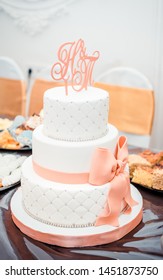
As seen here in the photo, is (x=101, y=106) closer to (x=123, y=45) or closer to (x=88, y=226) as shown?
(x=88, y=226)

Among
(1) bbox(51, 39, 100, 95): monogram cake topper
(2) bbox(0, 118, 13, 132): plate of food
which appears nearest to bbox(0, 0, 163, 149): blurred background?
(2) bbox(0, 118, 13, 132): plate of food

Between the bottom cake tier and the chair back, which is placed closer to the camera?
the bottom cake tier

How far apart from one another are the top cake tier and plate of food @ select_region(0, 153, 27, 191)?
37 centimetres

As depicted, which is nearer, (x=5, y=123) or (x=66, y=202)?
(x=66, y=202)

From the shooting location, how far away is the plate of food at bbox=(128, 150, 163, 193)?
5.45ft

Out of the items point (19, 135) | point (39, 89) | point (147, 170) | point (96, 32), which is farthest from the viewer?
point (96, 32)

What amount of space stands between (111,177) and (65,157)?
19 cm

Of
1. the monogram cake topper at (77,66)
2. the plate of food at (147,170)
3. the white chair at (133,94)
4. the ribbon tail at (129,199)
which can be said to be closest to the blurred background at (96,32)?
the white chair at (133,94)

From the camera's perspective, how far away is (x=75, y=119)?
4.53ft

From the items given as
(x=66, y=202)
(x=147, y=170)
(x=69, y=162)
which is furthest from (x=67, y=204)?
(x=147, y=170)

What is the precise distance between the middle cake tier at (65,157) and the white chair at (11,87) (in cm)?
170

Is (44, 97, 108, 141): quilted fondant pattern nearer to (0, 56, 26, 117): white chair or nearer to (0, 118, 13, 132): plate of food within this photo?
(0, 118, 13, 132): plate of food

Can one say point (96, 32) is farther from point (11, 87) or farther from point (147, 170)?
point (147, 170)

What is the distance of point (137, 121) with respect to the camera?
2.67 meters
